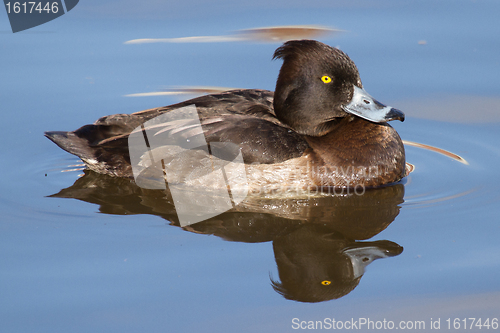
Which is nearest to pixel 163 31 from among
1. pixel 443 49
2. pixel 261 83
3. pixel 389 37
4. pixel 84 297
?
pixel 261 83

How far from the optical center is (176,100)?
7945 mm

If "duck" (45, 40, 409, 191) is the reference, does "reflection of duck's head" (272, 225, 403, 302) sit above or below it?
below

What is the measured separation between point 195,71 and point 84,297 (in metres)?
4.56

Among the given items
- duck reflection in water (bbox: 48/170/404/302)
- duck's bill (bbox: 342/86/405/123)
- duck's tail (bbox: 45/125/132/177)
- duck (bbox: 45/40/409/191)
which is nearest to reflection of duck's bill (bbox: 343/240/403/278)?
duck reflection in water (bbox: 48/170/404/302)

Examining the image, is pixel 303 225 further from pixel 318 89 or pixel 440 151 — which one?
pixel 440 151

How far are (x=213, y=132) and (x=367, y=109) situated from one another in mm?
1500

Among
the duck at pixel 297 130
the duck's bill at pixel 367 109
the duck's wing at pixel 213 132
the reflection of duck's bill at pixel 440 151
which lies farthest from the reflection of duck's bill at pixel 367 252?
the reflection of duck's bill at pixel 440 151

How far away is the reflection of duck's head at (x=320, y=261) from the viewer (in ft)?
15.1

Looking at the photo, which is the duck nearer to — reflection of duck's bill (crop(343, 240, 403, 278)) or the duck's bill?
the duck's bill

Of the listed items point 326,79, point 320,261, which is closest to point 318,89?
point 326,79

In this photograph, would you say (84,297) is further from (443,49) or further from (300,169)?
(443,49)

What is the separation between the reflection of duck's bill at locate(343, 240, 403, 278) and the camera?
4.82 meters

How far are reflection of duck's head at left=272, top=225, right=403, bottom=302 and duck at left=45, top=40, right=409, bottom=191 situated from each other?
818 mm

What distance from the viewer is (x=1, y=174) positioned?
640 cm
